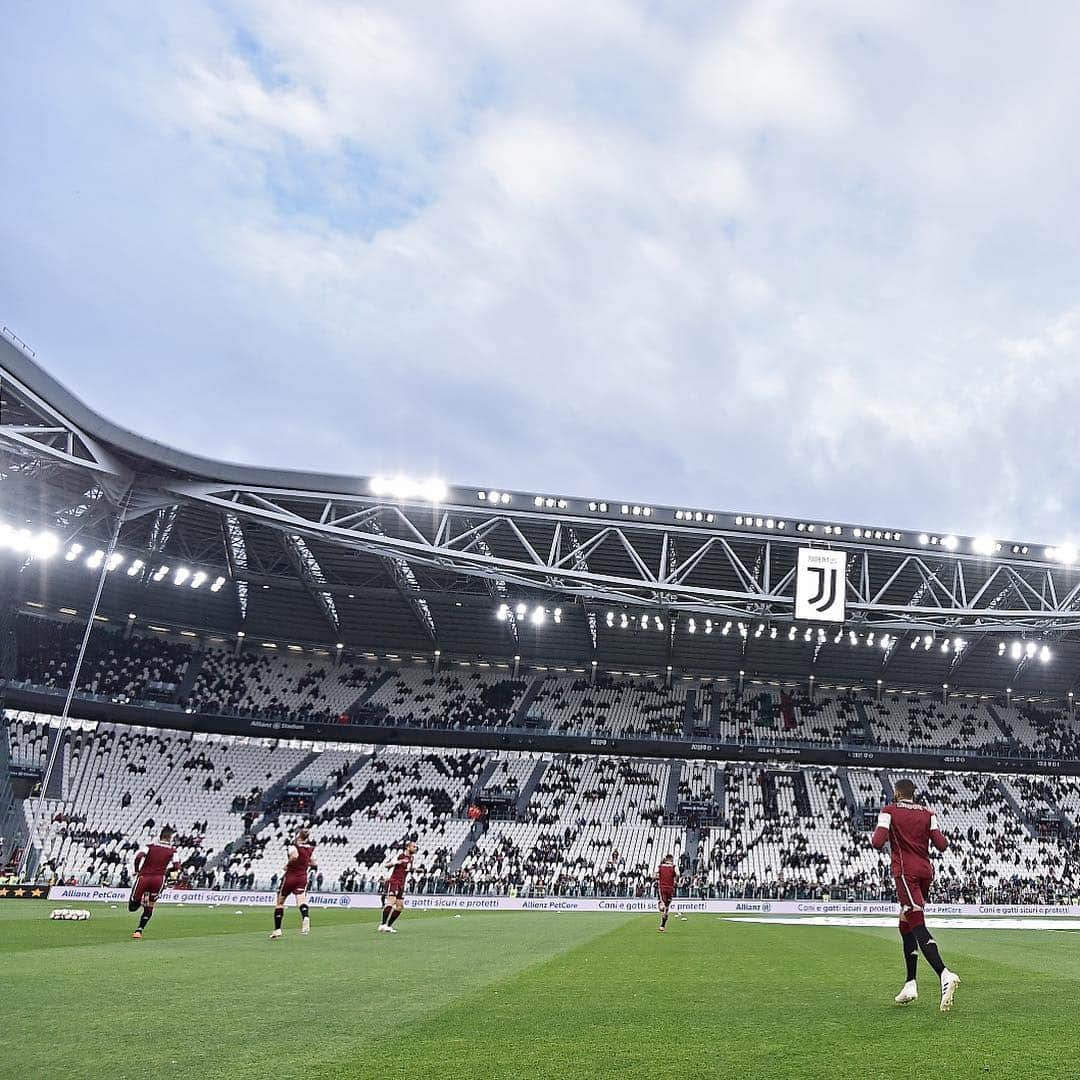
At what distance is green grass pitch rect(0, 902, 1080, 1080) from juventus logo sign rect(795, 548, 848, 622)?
22.7 m

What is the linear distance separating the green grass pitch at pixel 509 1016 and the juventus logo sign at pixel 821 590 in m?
22.7

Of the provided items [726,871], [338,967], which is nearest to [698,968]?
[338,967]

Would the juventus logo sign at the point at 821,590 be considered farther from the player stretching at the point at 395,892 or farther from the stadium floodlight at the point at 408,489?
the player stretching at the point at 395,892

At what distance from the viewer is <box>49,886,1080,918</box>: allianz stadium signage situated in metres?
33.7

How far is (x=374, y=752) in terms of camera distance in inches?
2092

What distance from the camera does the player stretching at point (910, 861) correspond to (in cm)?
695

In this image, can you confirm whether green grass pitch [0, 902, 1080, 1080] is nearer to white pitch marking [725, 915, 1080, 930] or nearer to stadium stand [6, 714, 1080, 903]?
white pitch marking [725, 915, 1080, 930]

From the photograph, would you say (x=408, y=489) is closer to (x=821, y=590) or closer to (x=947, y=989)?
(x=821, y=590)

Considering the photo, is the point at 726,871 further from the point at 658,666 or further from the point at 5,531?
the point at 5,531

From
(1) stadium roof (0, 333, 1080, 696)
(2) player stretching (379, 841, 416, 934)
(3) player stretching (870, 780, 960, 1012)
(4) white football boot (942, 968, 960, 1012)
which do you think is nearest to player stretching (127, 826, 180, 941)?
(2) player stretching (379, 841, 416, 934)

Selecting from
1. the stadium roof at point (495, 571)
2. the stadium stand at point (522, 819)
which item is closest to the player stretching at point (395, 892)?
the stadium roof at point (495, 571)

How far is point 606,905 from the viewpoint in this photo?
1426 inches

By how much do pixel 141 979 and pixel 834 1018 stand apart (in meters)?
6.63

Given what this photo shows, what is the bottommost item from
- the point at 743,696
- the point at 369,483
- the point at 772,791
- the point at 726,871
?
the point at 726,871
